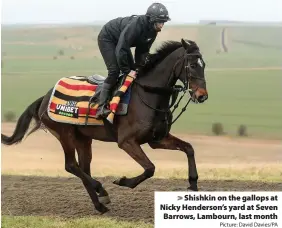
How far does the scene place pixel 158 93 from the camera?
8.55 meters

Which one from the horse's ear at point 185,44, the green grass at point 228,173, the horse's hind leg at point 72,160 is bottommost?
the green grass at point 228,173

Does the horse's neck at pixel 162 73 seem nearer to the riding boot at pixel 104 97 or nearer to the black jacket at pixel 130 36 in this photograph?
the black jacket at pixel 130 36

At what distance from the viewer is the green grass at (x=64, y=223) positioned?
798cm

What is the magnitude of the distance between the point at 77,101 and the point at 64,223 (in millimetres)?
1858

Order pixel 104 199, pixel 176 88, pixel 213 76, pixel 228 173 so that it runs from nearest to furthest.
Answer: pixel 176 88
pixel 104 199
pixel 228 173
pixel 213 76

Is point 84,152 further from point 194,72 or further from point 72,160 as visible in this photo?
point 194,72

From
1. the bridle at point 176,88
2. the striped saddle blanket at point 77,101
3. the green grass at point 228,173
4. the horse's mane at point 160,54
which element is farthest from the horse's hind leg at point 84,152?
the green grass at point 228,173

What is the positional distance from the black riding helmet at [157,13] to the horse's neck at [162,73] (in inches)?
20.0

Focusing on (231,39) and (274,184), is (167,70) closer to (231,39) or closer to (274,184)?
(274,184)

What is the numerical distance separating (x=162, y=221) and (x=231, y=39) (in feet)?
111

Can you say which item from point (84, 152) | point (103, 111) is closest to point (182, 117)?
point (84, 152)

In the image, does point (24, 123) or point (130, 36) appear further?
point (24, 123)

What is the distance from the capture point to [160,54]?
28.6 feet

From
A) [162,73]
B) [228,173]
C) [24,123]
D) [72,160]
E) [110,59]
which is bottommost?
[228,173]
